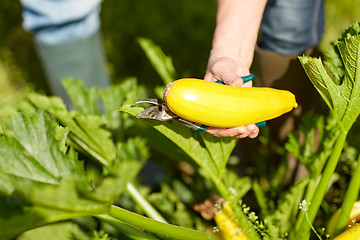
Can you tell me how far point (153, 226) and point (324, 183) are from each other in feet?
1.35

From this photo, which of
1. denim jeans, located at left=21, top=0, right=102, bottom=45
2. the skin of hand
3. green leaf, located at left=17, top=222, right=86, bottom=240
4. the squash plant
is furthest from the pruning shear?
denim jeans, located at left=21, top=0, right=102, bottom=45

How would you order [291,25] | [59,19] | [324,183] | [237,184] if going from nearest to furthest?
1. [324,183]
2. [237,184]
3. [291,25]
4. [59,19]

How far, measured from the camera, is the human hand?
3.11ft

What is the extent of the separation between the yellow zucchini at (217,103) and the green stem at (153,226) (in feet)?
0.76

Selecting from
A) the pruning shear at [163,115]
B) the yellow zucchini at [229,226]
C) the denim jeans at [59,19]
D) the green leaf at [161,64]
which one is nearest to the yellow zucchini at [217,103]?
the pruning shear at [163,115]

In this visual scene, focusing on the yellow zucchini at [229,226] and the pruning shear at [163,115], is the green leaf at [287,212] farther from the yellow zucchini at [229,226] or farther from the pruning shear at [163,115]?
the pruning shear at [163,115]

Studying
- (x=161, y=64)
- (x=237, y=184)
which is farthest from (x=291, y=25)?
(x=237, y=184)

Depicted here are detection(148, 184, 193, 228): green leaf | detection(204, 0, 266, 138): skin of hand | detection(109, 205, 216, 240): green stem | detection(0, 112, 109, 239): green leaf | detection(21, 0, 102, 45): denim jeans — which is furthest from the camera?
detection(21, 0, 102, 45): denim jeans

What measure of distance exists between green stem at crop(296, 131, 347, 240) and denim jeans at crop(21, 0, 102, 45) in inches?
44.6

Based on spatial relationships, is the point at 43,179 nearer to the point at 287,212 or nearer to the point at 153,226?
the point at 153,226

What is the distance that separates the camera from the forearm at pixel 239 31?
1078mm

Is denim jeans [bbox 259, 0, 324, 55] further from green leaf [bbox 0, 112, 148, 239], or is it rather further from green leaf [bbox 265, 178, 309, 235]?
green leaf [bbox 0, 112, 148, 239]

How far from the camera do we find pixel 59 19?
1609 millimetres

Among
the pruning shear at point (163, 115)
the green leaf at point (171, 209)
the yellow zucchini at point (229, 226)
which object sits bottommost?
the green leaf at point (171, 209)
